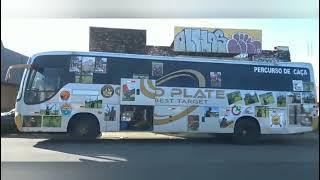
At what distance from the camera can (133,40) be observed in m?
25.5

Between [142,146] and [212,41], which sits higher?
[212,41]

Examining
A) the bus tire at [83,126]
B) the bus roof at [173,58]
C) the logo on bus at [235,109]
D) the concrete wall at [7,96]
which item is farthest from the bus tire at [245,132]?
the concrete wall at [7,96]

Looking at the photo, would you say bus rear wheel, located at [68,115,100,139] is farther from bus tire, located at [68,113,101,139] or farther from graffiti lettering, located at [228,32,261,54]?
graffiti lettering, located at [228,32,261,54]

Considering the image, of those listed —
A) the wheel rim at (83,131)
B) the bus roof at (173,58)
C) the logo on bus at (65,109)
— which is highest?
the bus roof at (173,58)

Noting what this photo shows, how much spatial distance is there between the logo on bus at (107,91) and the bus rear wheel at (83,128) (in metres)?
0.85

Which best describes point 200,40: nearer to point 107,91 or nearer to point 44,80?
point 107,91

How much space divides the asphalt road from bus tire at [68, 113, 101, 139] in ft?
1.04

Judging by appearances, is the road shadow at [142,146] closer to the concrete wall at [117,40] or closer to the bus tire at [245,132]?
the bus tire at [245,132]

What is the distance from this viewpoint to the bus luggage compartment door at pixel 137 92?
16953 millimetres

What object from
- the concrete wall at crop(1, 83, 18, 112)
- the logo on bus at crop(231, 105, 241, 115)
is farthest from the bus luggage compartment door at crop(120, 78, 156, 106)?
the concrete wall at crop(1, 83, 18, 112)

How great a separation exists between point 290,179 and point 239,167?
1.65 m

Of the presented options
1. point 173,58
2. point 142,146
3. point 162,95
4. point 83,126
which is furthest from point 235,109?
point 83,126

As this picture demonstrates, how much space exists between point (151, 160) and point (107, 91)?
16.2 feet

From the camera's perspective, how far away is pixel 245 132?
58.9 ft
